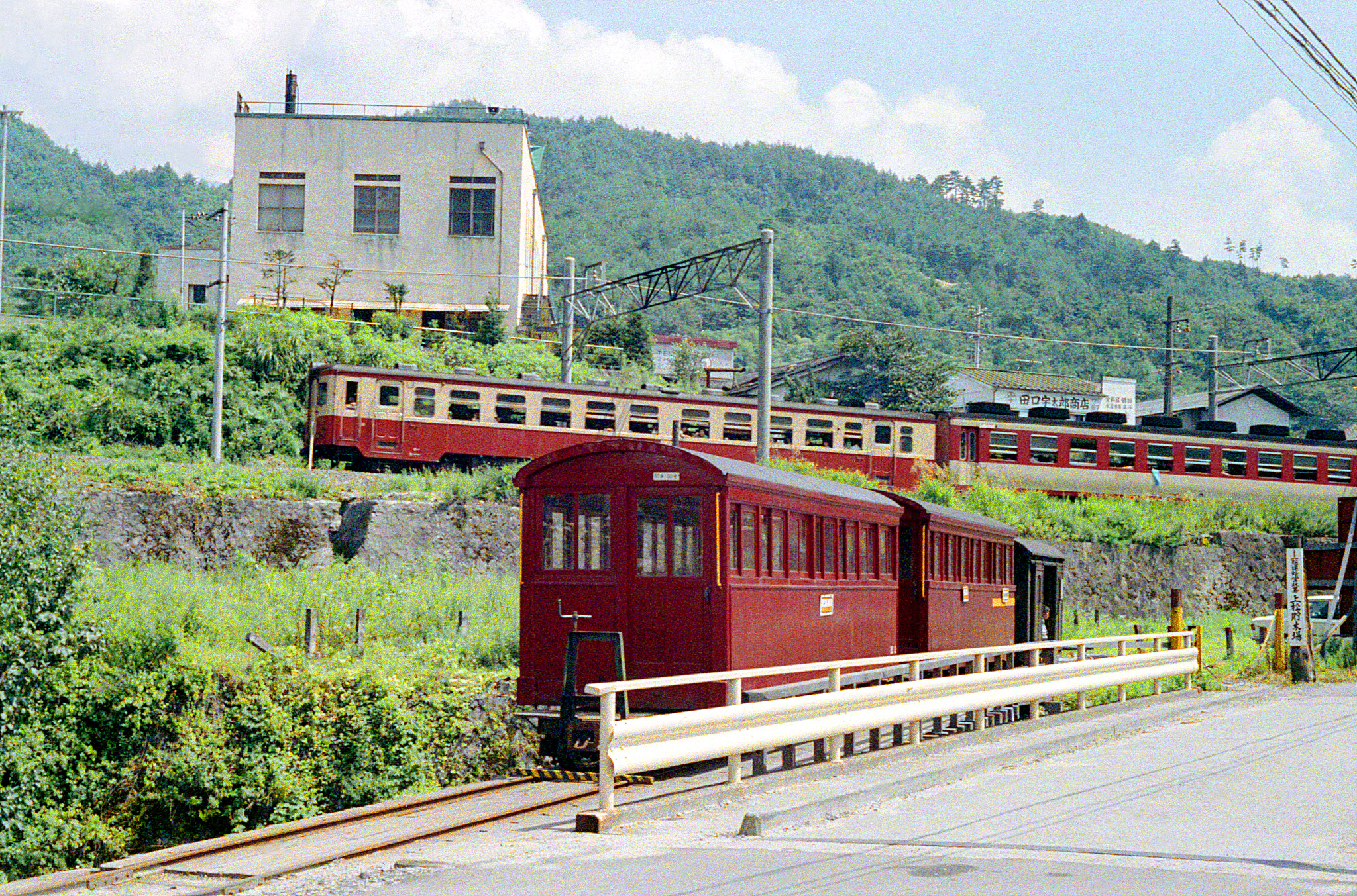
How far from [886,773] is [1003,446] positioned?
28986 mm

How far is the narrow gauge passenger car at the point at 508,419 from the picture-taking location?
3378 cm

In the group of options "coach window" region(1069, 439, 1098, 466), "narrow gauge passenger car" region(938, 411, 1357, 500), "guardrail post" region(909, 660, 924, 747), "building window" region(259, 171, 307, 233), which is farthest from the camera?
"building window" region(259, 171, 307, 233)

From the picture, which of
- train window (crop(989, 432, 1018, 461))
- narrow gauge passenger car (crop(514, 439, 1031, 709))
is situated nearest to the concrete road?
narrow gauge passenger car (crop(514, 439, 1031, 709))

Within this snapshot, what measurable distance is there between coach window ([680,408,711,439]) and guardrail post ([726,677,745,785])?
2526 cm

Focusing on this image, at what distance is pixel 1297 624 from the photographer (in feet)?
80.7

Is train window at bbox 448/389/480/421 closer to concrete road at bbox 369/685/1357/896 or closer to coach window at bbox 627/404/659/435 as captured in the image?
coach window at bbox 627/404/659/435

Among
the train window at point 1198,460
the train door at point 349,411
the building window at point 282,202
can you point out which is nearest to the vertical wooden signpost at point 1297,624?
the train window at point 1198,460

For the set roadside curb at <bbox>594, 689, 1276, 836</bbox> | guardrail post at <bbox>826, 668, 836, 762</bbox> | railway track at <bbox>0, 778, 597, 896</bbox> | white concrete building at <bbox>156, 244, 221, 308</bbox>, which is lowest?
railway track at <bbox>0, 778, 597, 896</bbox>

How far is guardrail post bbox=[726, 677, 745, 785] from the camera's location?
10828mm

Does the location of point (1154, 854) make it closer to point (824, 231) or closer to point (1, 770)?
point (1, 770)

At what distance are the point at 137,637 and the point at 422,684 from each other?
177 inches

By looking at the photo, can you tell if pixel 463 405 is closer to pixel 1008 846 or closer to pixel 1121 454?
pixel 1121 454

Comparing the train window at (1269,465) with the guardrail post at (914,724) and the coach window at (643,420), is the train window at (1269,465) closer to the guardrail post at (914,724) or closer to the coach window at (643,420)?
the coach window at (643,420)

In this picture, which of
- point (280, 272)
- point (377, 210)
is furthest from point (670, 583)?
point (377, 210)
